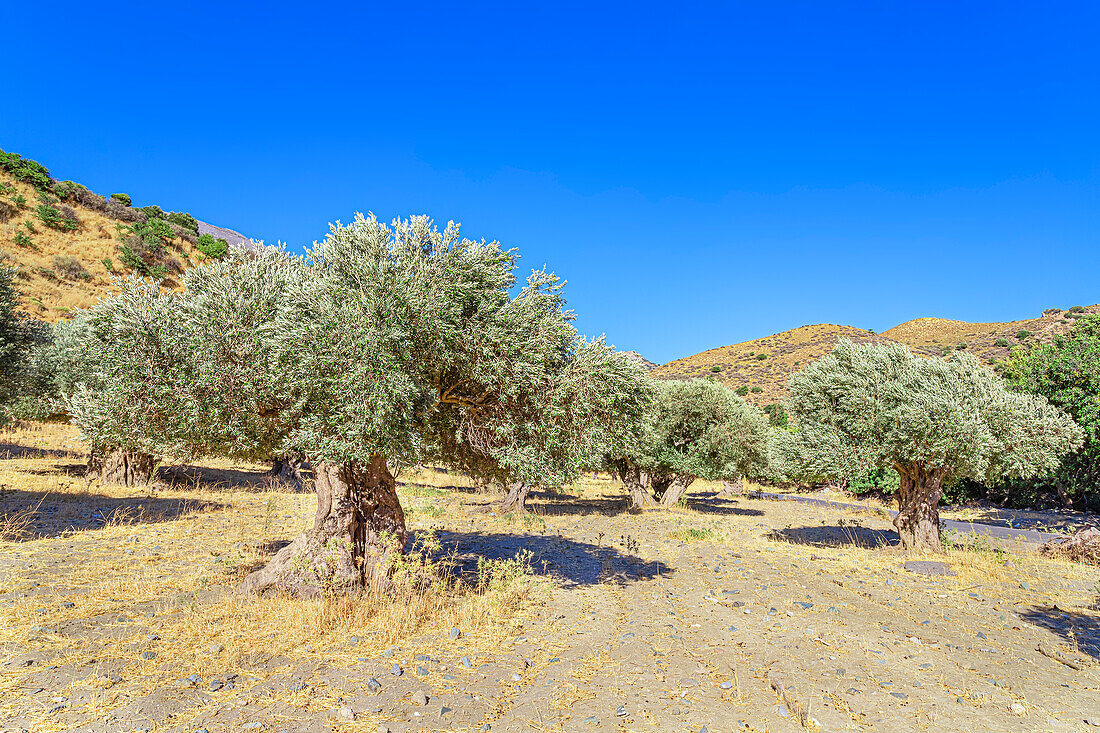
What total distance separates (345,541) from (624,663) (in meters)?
5.59

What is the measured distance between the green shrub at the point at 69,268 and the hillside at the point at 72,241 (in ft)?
0.26

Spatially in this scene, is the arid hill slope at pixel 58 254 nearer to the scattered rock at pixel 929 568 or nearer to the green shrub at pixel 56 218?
the green shrub at pixel 56 218

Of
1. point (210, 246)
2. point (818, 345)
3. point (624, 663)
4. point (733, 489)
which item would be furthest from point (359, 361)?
point (818, 345)


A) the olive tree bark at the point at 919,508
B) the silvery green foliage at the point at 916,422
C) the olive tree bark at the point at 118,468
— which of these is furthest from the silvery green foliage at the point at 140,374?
the olive tree bark at the point at 919,508

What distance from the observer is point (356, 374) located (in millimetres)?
7859

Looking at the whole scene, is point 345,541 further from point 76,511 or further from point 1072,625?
point 1072,625

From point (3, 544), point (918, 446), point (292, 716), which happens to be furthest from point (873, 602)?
point (3, 544)

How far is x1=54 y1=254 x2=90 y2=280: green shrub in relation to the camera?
54.5 m

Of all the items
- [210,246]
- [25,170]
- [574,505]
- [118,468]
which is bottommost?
[574,505]

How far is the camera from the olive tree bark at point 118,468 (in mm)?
21797

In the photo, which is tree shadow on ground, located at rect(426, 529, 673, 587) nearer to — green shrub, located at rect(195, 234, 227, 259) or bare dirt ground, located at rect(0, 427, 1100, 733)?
bare dirt ground, located at rect(0, 427, 1100, 733)

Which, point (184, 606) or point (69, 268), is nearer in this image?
point (184, 606)

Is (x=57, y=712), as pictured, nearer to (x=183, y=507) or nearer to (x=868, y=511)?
(x=183, y=507)

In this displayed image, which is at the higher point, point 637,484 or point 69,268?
point 69,268
